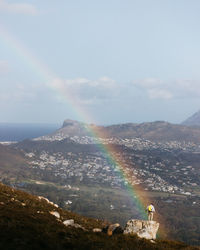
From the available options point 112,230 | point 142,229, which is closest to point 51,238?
point 112,230

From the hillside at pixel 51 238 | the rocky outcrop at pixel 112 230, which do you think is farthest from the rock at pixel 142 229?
the hillside at pixel 51 238

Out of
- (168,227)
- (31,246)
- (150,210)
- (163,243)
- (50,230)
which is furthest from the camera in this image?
(168,227)

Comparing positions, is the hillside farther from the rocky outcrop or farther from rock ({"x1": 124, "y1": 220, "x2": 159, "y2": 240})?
rock ({"x1": 124, "y1": 220, "x2": 159, "y2": 240})

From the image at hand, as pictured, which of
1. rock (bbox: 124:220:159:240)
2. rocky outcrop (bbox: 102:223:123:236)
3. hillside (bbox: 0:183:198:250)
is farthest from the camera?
rock (bbox: 124:220:159:240)

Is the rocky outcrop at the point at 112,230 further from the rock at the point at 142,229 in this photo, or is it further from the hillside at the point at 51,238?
the hillside at the point at 51,238

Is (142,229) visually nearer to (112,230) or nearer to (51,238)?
(112,230)

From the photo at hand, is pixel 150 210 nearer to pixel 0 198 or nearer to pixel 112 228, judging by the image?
pixel 112 228

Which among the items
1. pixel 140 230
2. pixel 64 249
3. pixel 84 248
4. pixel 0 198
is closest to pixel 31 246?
pixel 64 249

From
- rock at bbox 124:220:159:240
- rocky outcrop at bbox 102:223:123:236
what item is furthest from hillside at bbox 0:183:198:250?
rock at bbox 124:220:159:240
